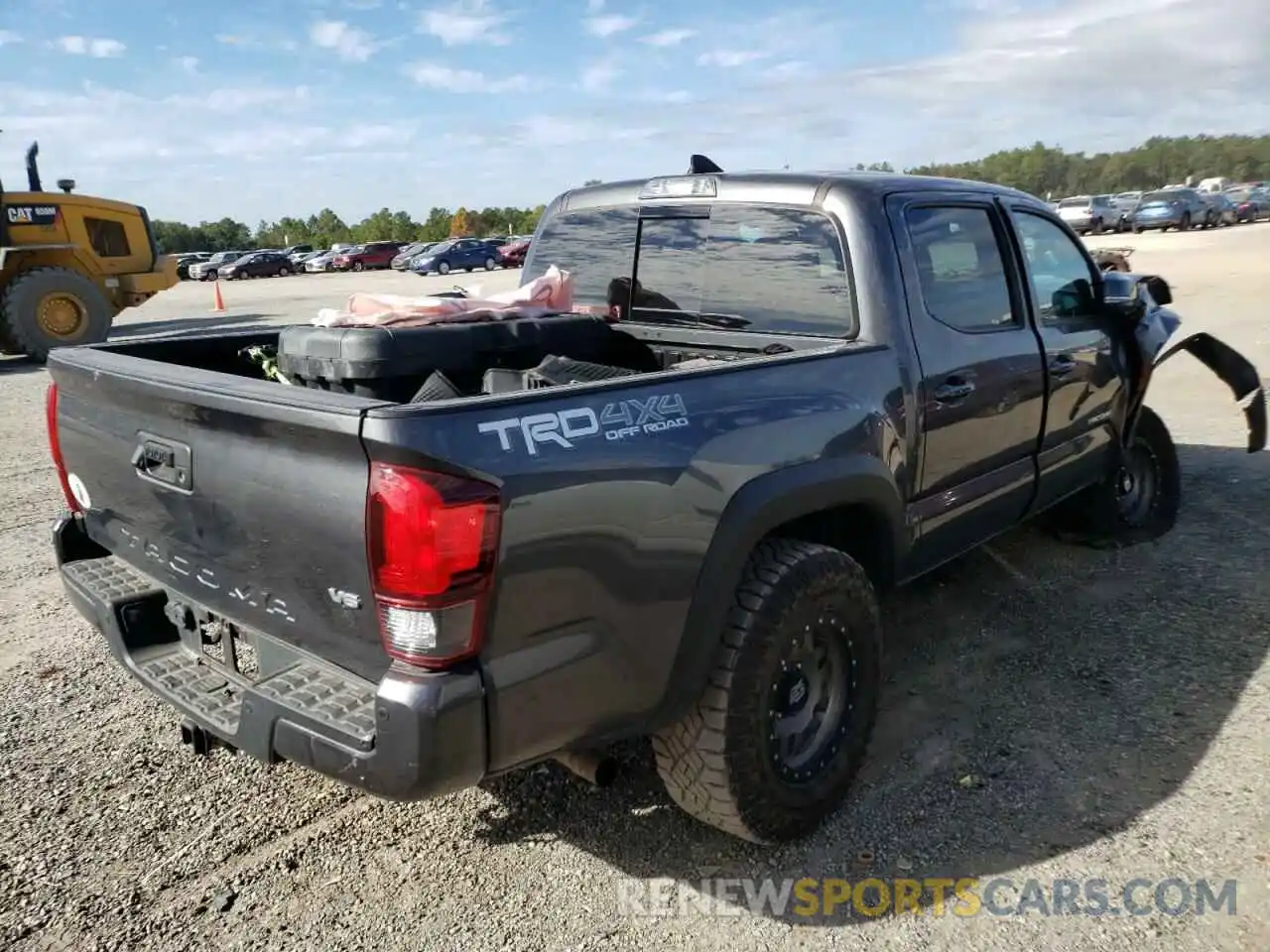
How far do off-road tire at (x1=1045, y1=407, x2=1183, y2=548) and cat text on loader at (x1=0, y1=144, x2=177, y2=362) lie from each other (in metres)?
13.4

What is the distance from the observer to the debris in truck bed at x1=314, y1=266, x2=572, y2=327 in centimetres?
320

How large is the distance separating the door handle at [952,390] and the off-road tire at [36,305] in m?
13.2

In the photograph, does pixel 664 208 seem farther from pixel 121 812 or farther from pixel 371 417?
pixel 121 812

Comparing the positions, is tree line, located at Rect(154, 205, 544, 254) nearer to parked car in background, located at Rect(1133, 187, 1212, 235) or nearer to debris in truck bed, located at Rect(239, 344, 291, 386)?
parked car in background, located at Rect(1133, 187, 1212, 235)

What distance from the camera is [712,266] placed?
144 inches

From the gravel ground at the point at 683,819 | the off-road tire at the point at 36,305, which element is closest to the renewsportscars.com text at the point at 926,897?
the gravel ground at the point at 683,819

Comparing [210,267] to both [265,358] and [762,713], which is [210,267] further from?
[762,713]

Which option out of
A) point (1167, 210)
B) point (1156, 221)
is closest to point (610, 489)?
point (1156, 221)

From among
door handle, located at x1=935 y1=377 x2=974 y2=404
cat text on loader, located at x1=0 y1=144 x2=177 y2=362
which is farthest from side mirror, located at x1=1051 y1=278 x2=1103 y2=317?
cat text on loader, located at x1=0 y1=144 x2=177 y2=362

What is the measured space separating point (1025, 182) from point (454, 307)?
103430 mm

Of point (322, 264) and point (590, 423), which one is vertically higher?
point (590, 423)

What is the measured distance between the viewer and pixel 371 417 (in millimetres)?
1975

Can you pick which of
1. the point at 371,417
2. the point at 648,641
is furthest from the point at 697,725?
the point at 371,417

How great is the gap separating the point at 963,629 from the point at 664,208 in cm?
222
